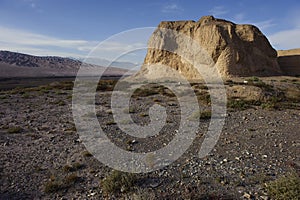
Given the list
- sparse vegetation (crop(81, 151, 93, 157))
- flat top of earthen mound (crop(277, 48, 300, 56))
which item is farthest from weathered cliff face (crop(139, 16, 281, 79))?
sparse vegetation (crop(81, 151, 93, 157))

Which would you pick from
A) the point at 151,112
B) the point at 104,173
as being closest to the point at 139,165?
the point at 104,173

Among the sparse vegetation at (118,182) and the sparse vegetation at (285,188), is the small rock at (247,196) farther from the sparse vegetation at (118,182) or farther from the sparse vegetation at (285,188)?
the sparse vegetation at (118,182)

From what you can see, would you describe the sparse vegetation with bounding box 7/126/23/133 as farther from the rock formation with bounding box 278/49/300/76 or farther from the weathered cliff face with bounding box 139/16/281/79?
the rock formation with bounding box 278/49/300/76

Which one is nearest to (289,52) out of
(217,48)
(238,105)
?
(217,48)

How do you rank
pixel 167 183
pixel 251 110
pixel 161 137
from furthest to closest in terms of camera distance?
pixel 251 110 < pixel 161 137 < pixel 167 183

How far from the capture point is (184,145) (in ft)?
29.9

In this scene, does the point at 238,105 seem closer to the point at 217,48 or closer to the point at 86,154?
the point at 86,154

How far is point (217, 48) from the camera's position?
89.3ft

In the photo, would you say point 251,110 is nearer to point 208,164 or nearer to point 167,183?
point 208,164

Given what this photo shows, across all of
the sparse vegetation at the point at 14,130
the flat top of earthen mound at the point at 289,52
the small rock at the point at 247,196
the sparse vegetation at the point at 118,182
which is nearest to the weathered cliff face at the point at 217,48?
the flat top of earthen mound at the point at 289,52

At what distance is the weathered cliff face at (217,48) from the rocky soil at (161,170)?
Answer: 46.4ft

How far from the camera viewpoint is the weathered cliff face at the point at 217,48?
86.1 feet

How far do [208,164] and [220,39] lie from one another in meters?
22.5

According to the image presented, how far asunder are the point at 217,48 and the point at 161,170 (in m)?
23.0
